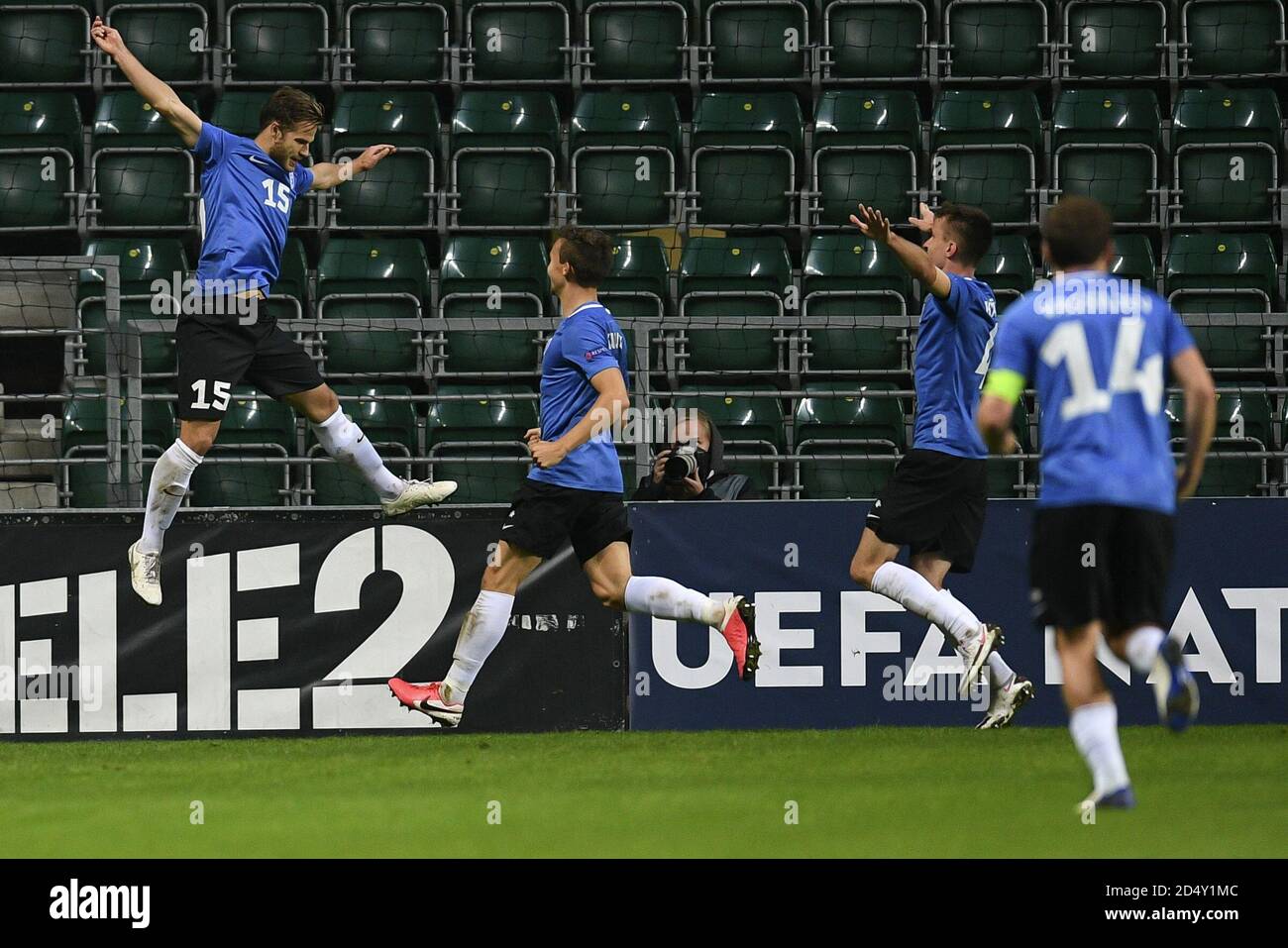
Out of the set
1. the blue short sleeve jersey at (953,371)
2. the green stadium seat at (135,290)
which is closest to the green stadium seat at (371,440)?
the green stadium seat at (135,290)

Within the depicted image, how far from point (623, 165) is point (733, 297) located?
63.8 inches

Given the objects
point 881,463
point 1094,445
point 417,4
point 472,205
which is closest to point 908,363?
point 881,463

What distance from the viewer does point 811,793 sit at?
6500 mm

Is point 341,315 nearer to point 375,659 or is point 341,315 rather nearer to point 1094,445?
point 375,659

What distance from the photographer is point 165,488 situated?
8.36 meters

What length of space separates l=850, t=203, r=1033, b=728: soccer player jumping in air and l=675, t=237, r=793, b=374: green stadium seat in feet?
11.9

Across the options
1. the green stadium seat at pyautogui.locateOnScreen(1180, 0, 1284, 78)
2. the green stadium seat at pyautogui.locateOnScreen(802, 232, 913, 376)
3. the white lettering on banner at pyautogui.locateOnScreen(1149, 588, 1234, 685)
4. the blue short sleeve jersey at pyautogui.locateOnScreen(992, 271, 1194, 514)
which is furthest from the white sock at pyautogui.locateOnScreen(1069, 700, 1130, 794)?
the green stadium seat at pyautogui.locateOnScreen(1180, 0, 1284, 78)

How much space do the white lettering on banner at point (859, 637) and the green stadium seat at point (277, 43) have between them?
269 inches

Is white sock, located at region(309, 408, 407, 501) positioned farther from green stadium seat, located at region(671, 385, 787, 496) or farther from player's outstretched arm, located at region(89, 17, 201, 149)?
green stadium seat, located at region(671, 385, 787, 496)

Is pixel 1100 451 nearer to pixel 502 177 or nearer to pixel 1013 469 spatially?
pixel 1013 469

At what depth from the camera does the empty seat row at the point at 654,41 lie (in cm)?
1380

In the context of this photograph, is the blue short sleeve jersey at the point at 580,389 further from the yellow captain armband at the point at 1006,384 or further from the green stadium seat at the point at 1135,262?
the green stadium seat at the point at 1135,262

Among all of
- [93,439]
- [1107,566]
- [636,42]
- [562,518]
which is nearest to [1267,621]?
[562,518]
